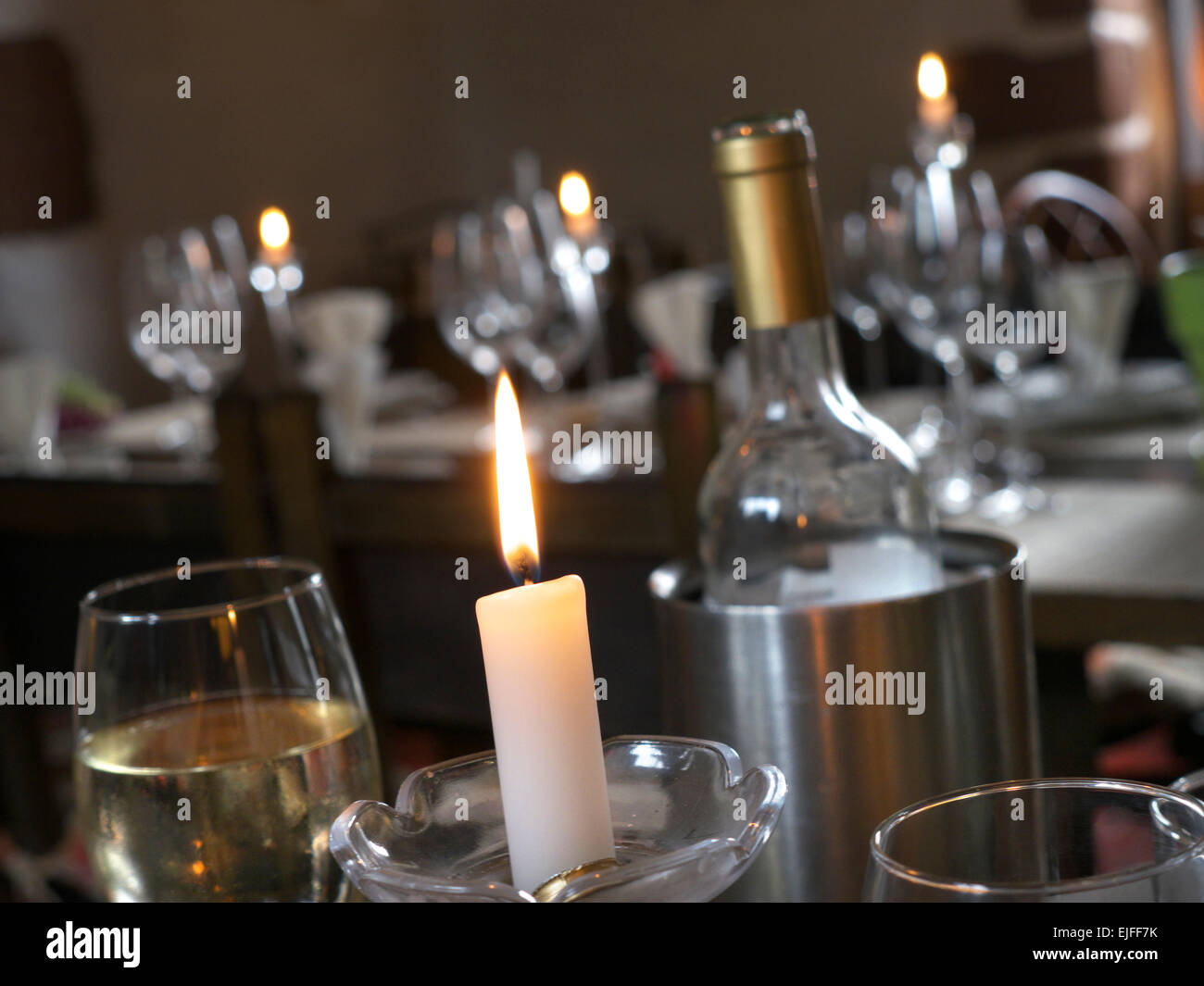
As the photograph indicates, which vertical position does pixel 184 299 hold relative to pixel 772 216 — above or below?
above

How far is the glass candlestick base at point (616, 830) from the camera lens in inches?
10.1

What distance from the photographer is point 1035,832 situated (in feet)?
0.92

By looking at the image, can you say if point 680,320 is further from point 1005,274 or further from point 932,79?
point 932,79

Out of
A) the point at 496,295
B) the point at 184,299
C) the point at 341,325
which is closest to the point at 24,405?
the point at 184,299

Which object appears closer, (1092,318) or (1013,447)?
(1013,447)

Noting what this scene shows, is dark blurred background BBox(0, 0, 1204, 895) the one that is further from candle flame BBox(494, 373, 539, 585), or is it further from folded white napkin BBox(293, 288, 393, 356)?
candle flame BBox(494, 373, 539, 585)

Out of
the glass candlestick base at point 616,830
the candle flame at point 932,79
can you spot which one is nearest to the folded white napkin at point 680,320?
the candle flame at point 932,79

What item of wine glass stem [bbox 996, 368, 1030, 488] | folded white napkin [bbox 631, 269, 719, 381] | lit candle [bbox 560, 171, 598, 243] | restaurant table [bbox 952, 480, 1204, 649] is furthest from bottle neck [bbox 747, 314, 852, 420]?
folded white napkin [bbox 631, 269, 719, 381]

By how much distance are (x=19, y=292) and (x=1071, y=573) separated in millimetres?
4557

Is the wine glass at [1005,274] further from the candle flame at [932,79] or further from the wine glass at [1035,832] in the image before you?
the wine glass at [1035,832]

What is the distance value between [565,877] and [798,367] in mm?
213

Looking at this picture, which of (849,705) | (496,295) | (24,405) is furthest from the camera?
(24,405)

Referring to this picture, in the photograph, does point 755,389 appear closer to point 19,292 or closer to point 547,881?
point 547,881
